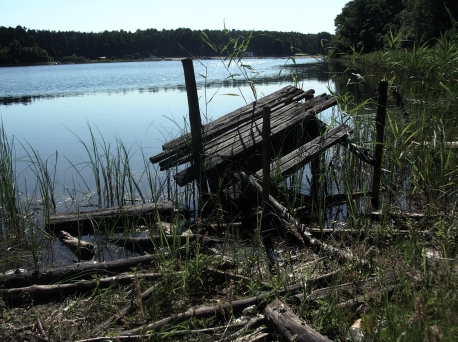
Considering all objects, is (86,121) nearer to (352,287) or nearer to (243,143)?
(243,143)

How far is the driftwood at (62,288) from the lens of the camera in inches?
145

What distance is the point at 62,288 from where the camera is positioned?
3.73m

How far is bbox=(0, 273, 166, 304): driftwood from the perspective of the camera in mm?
3674

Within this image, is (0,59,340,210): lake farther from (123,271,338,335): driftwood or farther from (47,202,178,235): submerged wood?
(123,271,338,335): driftwood

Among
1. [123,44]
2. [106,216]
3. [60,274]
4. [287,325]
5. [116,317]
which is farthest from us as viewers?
[123,44]

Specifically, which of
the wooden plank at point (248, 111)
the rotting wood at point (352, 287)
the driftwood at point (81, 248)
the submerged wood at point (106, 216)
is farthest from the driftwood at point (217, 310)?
the wooden plank at point (248, 111)

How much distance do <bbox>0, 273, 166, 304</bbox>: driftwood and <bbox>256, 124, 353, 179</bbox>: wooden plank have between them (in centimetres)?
229

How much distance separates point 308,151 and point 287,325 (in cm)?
315

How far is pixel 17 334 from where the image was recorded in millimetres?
3209

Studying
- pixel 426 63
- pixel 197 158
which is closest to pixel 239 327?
pixel 197 158

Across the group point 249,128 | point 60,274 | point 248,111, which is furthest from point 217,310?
point 248,111

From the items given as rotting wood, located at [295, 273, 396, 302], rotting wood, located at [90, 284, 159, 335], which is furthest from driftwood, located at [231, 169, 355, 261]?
rotting wood, located at [90, 284, 159, 335]

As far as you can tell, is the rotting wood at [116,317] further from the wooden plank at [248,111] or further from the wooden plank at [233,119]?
the wooden plank at [248,111]

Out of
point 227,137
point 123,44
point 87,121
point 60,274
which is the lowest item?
point 60,274
